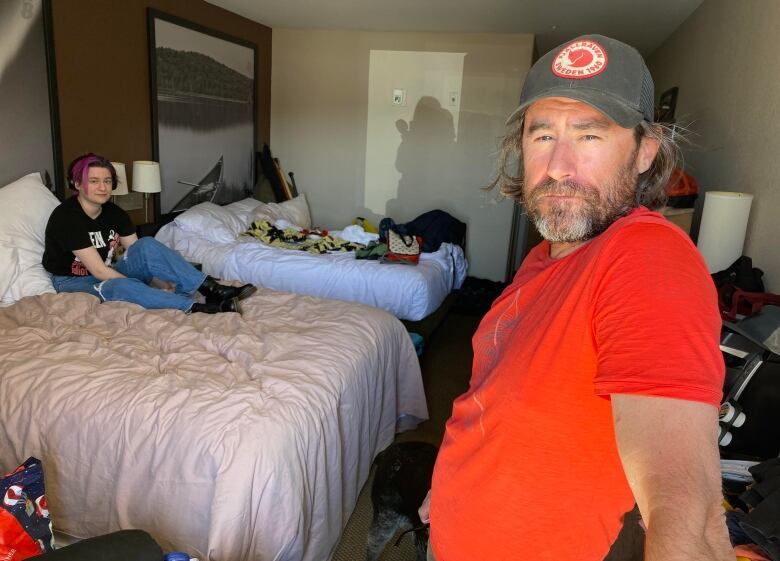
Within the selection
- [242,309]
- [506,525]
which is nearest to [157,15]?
[242,309]

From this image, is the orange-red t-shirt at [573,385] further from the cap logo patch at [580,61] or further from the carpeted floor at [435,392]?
the carpeted floor at [435,392]

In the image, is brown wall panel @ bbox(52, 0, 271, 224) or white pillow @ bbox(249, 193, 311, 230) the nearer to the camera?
brown wall panel @ bbox(52, 0, 271, 224)

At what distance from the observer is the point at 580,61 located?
75 cm

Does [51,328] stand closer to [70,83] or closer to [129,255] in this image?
[129,255]

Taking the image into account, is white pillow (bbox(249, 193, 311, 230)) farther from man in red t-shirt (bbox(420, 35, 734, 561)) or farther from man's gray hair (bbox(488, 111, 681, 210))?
man in red t-shirt (bbox(420, 35, 734, 561))

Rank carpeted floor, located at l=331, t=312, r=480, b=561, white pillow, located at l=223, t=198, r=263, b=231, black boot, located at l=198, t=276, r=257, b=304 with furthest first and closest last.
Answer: white pillow, located at l=223, t=198, r=263, b=231
black boot, located at l=198, t=276, r=257, b=304
carpeted floor, located at l=331, t=312, r=480, b=561

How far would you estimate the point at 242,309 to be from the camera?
2480 mm

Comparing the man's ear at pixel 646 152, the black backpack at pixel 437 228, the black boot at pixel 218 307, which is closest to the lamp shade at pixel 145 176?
the black boot at pixel 218 307

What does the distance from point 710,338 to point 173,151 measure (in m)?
3.97

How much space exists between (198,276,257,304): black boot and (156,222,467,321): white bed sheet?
0.77 metres

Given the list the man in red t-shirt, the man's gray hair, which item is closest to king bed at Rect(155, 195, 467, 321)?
the man's gray hair

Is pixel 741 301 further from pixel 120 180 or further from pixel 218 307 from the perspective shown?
pixel 120 180

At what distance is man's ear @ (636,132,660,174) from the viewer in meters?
0.80

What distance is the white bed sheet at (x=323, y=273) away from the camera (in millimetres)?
3385
